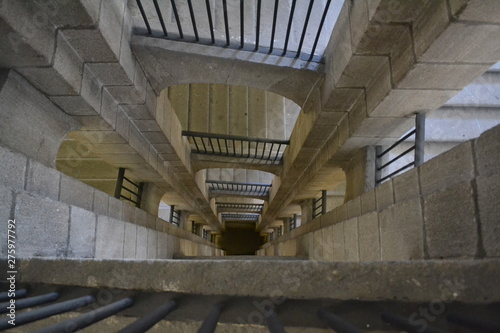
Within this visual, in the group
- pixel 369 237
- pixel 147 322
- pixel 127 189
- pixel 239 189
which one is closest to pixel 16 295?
pixel 147 322

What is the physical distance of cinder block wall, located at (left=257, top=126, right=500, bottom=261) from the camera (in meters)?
1.82

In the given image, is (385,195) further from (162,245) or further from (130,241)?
(162,245)

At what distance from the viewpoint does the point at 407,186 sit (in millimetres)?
2775

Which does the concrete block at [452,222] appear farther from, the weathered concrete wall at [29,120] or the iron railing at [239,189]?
the iron railing at [239,189]

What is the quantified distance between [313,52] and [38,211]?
2731 mm

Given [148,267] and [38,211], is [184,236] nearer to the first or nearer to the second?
[38,211]

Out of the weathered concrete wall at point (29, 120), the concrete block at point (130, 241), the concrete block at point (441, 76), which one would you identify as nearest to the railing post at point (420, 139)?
the concrete block at point (441, 76)

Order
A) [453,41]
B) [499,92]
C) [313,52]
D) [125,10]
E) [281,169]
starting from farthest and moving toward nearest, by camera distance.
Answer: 1. [281,169]
2. [499,92]
3. [313,52]
4. [125,10]
5. [453,41]

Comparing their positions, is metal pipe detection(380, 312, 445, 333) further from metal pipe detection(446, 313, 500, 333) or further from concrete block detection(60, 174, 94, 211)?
concrete block detection(60, 174, 94, 211)

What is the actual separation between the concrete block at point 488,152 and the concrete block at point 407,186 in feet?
2.27

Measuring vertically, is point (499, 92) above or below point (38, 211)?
above

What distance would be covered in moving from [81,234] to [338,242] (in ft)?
10.4

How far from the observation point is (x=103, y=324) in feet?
4.50

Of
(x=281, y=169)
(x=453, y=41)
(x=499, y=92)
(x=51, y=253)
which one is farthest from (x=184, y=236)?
(x=453, y=41)
